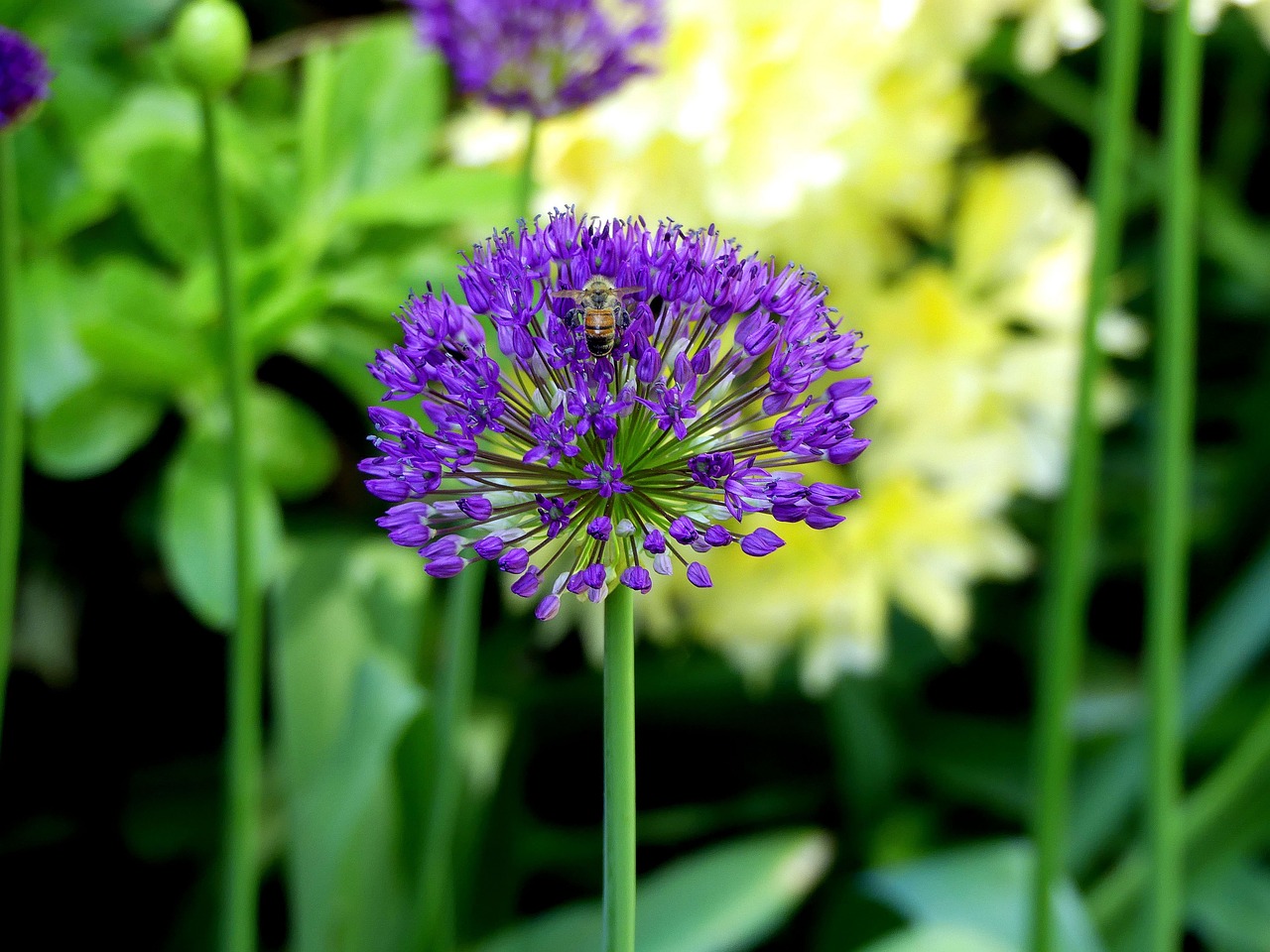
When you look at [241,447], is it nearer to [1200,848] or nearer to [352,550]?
[352,550]

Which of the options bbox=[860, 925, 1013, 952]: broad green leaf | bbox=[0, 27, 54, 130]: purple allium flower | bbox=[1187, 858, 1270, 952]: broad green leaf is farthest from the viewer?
bbox=[1187, 858, 1270, 952]: broad green leaf

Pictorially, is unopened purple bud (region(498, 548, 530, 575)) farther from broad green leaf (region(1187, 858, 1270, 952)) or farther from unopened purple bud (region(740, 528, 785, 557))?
broad green leaf (region(1187, 858, 1270, 952))

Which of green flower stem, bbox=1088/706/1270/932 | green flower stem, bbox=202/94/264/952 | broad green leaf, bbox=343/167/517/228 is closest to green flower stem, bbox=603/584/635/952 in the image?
green flower stem, bbox=202/94/264/952

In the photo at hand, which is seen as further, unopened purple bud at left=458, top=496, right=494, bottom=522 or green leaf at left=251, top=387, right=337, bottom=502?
green leaf at left=251, top=387, right=337, bottom=502

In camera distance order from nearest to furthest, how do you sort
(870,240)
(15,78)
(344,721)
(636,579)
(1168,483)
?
1. (636,579)
2. (15,78)
3. (1168,483)
4. (344,721)
5. (870,240)

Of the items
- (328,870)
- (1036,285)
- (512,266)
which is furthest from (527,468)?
(1036,285)

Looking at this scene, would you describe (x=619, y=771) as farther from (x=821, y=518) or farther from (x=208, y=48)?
(x=208, y=48)

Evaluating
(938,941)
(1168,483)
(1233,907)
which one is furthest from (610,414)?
(1233,907)
